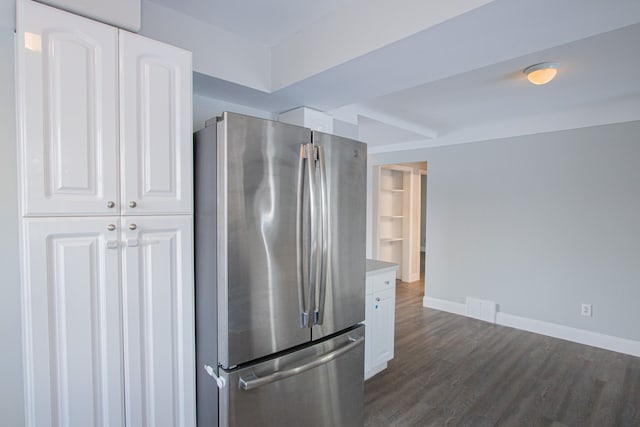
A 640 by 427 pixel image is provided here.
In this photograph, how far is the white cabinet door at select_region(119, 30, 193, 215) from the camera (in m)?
1.30

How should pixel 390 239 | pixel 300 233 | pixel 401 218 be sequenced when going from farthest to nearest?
1. pixel 401 218
2. pixel 390 239
3. pixel 300 233

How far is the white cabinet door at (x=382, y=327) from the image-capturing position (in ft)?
8.73

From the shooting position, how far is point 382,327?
2740 millimetres

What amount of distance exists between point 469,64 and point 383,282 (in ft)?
5.68

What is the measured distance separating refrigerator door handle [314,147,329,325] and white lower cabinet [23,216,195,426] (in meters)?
0.64

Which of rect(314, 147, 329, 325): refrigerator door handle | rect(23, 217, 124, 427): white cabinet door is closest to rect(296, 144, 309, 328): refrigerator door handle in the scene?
rect(314, 147, 329, 325): refrigerator door handle

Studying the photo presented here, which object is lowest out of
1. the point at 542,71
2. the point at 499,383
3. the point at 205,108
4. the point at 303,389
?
the point at 499,383

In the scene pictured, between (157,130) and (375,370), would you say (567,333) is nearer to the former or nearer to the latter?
(375,370)

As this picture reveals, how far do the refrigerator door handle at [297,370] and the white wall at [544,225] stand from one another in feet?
9.69

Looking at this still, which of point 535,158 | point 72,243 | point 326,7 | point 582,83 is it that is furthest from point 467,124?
point 72,243

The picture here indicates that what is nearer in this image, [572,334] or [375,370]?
[375,370]

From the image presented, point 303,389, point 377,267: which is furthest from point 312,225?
point 377,267

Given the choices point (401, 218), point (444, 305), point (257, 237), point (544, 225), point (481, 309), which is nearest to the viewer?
point (257, 237)

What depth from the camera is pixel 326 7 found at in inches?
68.8
